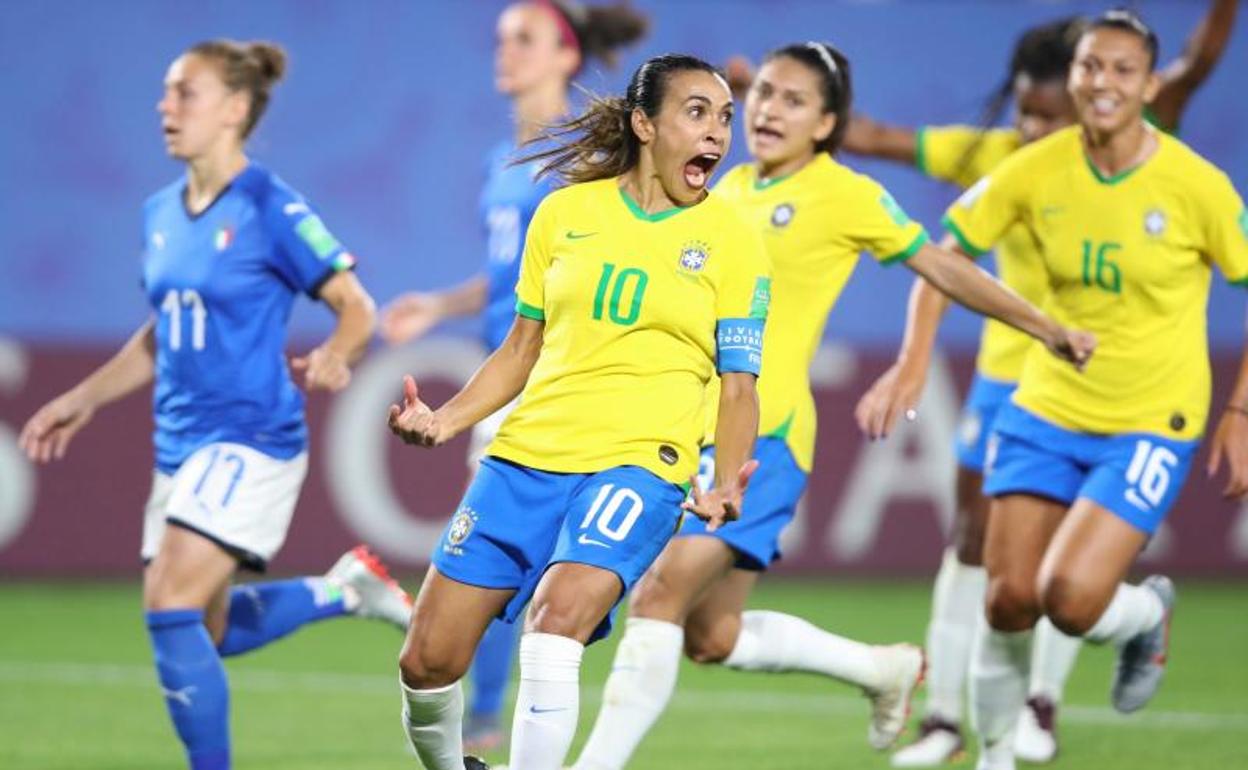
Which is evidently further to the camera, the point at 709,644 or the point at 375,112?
the point at 375,112

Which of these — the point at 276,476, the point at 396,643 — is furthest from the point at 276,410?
the point at 396,643

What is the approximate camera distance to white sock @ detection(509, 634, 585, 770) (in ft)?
17.5

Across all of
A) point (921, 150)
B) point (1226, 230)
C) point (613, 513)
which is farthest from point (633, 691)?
point (921, 150)

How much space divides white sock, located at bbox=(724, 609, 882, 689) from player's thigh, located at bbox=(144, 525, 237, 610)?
60.7 inches

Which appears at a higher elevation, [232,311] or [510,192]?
[510,192]

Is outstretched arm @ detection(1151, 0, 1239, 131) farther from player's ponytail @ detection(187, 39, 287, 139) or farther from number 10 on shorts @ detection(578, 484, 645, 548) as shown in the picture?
number 10 on shorts @ detection(578, 484, 645, 548)

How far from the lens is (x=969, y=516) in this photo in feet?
26.6

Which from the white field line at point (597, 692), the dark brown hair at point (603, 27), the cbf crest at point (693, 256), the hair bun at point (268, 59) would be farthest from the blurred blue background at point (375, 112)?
the cbf crest at point (693, 256)

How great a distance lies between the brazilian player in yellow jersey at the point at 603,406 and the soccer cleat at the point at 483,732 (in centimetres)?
208

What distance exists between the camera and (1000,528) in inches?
272

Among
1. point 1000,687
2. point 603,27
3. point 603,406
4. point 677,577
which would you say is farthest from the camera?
point 603,27

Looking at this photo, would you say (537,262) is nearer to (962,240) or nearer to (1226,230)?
(962,240)

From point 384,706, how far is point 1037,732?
8.10ft

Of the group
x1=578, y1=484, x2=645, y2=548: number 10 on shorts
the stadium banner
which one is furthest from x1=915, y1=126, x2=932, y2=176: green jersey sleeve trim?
the stadium banner
